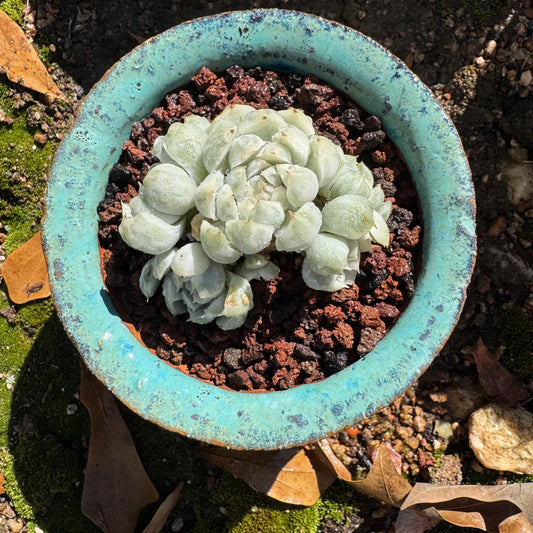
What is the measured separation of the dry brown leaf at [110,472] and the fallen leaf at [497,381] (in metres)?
1.21

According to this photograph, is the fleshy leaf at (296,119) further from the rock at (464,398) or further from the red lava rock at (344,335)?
the rock at (464,398)

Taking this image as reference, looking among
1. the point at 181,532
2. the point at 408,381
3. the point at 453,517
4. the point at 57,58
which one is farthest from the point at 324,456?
the point at 57,58

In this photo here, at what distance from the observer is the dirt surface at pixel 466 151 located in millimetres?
1985

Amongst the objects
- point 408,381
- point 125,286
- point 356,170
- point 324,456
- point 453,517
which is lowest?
point 324,456

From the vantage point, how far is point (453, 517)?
1812mm

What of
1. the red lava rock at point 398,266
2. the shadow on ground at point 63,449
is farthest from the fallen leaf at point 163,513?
the red lava rock at point 398,266

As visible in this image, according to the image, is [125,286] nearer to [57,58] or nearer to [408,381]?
[408,381]

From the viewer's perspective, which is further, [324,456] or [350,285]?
[324,456]

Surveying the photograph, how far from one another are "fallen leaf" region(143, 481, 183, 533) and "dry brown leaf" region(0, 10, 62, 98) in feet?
4.93

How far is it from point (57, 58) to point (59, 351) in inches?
41.7

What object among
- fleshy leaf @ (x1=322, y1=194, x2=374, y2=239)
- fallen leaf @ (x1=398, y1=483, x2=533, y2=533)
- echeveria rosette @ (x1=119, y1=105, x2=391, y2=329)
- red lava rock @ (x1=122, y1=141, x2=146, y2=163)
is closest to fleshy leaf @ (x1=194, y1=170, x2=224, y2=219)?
echeveria rosette @ (x1=119, y1=105, x2=391, y2=329)

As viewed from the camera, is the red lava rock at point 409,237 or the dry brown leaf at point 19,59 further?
the dry brown leaf at point 19,59

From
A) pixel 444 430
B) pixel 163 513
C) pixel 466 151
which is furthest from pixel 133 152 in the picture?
pixel 444 430

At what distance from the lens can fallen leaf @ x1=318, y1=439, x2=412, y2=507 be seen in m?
1.85
